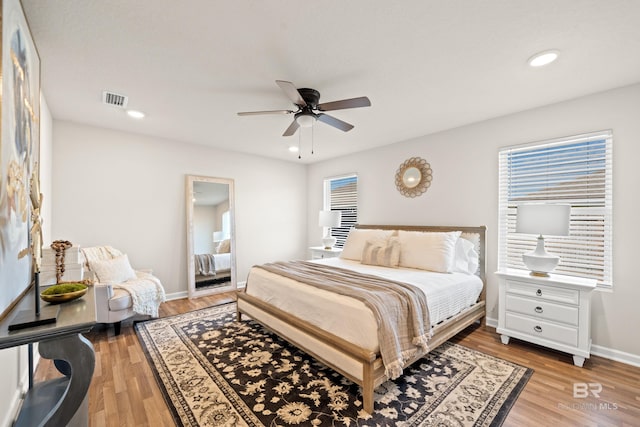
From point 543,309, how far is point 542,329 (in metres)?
0.20

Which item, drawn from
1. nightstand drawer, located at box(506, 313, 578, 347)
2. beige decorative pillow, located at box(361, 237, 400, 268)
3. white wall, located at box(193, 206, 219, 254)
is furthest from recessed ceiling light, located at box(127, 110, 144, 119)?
nightstand drawer, located at box(506, 313, 578, 347)

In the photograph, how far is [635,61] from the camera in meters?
2.15

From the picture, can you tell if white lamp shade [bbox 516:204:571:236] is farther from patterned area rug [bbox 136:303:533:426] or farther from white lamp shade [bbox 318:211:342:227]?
white lamp shade [bbox 318:211:342:227]

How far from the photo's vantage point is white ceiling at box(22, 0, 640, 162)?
65.7 inches

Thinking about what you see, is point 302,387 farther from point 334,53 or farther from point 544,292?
point 334,53

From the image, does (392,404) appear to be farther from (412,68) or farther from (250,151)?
(250,151)

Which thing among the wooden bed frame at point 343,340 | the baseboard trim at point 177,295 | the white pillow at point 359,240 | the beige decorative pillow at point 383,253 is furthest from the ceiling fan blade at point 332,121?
the baseboard trim at point 177,295

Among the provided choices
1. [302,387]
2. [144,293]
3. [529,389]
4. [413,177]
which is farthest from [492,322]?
[144,293]

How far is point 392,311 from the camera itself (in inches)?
82.2

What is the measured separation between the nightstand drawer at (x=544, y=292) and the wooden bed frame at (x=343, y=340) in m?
0.51

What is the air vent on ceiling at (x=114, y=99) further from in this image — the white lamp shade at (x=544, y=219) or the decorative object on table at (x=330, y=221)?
the white lamp shade at (x=544, y=219)

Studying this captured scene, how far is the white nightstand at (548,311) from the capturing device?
2449 mm

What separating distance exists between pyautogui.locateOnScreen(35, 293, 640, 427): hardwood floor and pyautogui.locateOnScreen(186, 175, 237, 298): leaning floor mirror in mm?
1679

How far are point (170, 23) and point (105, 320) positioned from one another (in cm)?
304
